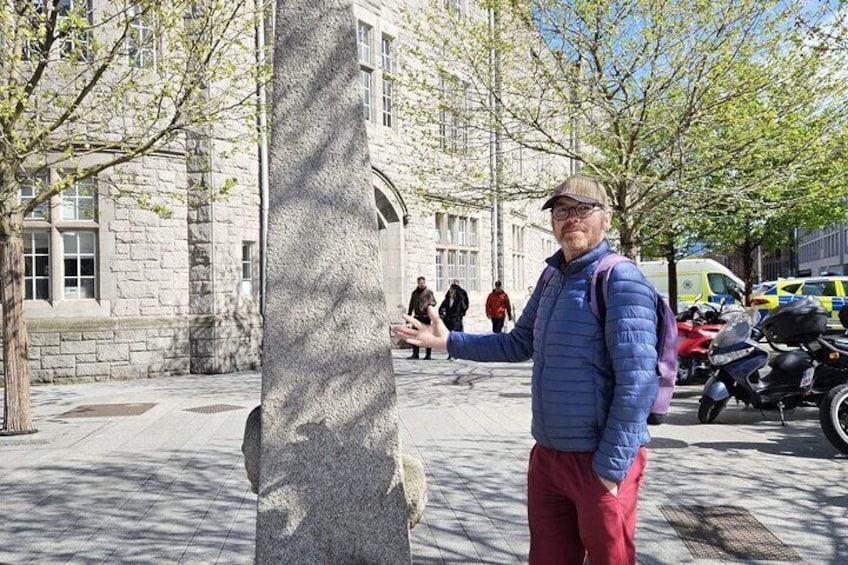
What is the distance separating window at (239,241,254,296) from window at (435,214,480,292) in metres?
6.98

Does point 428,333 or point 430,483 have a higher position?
point 428,333

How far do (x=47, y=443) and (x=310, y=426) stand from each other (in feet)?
19.9

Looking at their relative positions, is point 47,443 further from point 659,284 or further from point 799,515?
point 659,284

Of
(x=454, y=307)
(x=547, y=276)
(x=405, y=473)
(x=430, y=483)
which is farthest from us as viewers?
(x=454, y=307)

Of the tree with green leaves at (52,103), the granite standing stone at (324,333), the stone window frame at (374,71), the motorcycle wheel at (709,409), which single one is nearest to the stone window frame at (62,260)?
the tree with green leaves at (52,103)

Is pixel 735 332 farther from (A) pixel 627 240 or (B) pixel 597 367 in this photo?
(B) pixel 597 367

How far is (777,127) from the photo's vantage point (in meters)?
11.8

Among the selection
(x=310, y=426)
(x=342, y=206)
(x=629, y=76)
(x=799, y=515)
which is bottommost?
(x=799, y=515)

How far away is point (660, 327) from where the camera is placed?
2812 mm

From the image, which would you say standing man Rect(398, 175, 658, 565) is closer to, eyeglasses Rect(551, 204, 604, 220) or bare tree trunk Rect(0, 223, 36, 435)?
eyeglasses Rect(551, 204, 604, 220)

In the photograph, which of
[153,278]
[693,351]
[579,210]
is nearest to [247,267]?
[153,278]

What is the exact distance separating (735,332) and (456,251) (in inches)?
585

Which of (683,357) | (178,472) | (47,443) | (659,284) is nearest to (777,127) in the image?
(683,357)

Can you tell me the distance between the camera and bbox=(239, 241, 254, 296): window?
16.0m
